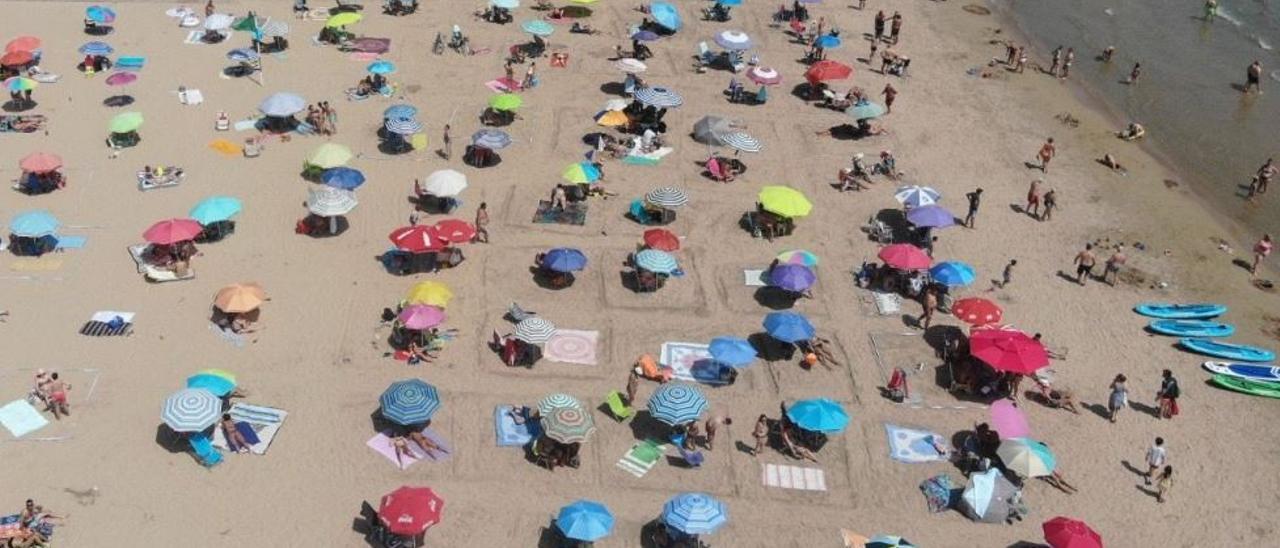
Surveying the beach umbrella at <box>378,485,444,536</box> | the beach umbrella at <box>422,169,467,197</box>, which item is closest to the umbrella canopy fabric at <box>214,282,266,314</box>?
the beach umbrella at <box>422,169,467,197</box>

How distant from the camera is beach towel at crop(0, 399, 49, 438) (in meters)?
25.8

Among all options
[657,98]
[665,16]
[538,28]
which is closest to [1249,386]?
[657,98]

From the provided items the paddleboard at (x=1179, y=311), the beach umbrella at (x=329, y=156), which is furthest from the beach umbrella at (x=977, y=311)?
the beach umbrella at (x=329, y=156)

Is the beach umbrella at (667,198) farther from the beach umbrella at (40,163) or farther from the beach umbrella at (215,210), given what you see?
the beach umbrella at (40,163)

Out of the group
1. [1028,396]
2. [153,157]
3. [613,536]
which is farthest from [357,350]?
[1028,396]

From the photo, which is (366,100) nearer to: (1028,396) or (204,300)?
→ (204,300)

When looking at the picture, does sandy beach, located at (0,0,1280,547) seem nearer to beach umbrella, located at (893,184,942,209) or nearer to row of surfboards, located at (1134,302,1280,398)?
row of surfboards, located at (1134,302,1280,398)

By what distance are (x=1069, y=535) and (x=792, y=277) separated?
11146mm

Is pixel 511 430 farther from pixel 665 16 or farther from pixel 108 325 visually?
pixel 665 16

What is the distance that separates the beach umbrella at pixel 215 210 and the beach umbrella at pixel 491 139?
8.52 m

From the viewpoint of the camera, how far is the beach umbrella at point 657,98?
41219mm

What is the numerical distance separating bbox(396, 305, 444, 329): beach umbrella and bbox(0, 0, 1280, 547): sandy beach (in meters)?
1.18

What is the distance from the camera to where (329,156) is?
36.6 metres

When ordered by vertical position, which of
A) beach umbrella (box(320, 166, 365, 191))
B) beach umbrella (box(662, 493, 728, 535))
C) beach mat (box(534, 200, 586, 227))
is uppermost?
beach umbrella (box(662, 493, 728, 535))
